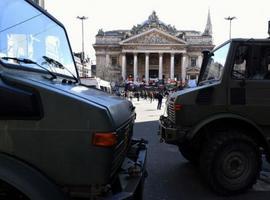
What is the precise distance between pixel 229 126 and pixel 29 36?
4317 millimetres

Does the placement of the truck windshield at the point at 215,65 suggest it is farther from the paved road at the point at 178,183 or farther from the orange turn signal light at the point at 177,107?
the paved road at the point at 178,183

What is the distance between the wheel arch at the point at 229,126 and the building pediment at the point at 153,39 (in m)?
123

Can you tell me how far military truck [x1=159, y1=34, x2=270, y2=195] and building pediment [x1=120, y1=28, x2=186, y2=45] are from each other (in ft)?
404

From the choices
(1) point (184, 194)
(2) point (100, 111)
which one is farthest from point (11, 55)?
(1) point (184, 194)

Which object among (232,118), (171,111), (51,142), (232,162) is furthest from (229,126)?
(51,142)

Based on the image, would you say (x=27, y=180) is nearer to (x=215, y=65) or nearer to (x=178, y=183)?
(x=178, y=183)

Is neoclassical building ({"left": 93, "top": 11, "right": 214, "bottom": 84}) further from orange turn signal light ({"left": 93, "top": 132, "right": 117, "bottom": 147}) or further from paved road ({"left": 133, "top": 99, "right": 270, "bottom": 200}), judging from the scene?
orange turn signal light ({"left": 93, "top": 132, "right": 117, "bottom": 147})

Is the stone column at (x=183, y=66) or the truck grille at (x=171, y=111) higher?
the stone column at (x=183, y=66)

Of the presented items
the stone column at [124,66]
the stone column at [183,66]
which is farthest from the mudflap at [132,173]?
the stone column at [124,66]

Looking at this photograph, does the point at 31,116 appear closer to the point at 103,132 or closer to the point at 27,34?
the point at 103,132

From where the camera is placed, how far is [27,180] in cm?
296

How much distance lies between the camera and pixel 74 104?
306cm

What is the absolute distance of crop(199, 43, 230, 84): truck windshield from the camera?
754 centimetres

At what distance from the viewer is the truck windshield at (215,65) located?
7545 mm
